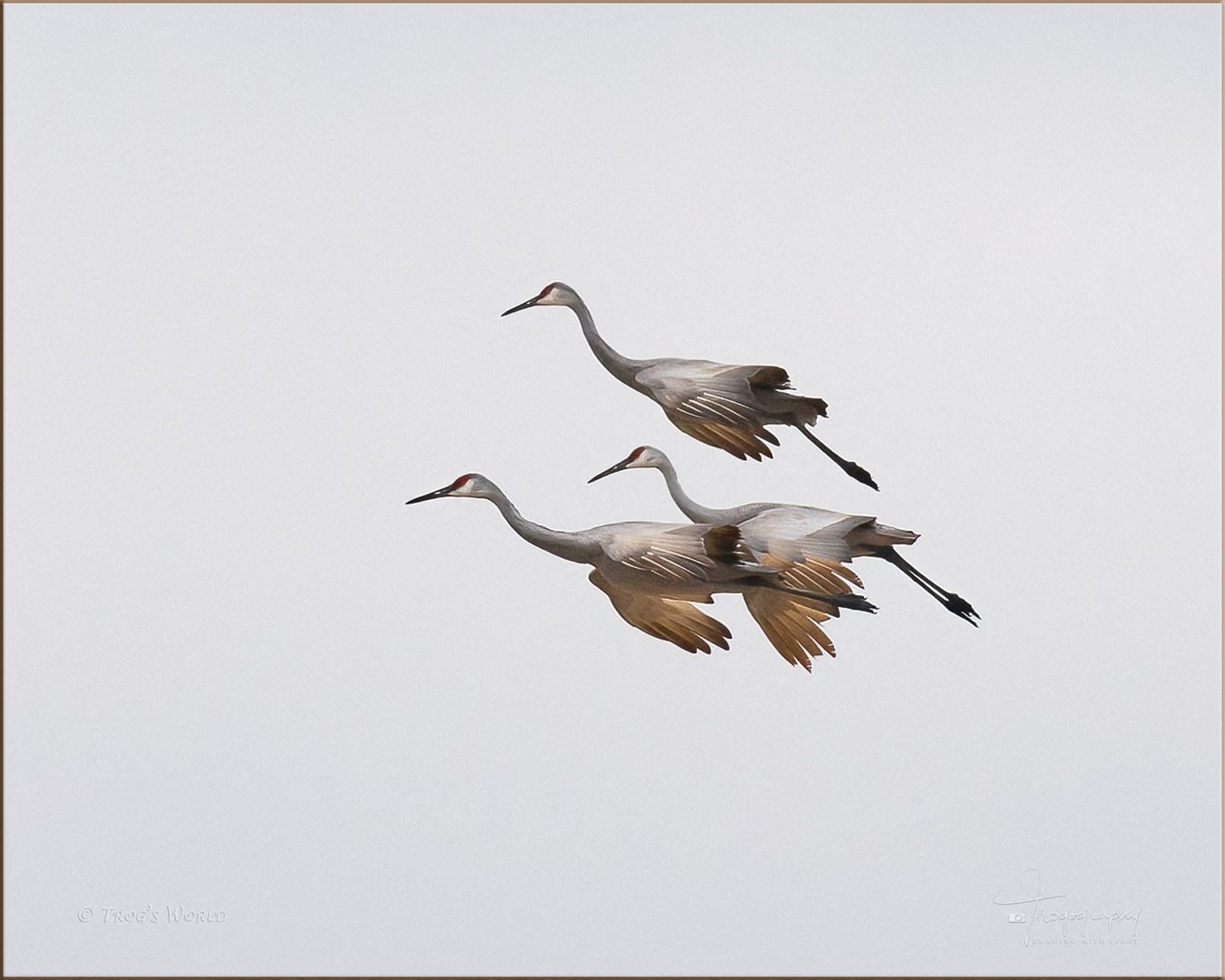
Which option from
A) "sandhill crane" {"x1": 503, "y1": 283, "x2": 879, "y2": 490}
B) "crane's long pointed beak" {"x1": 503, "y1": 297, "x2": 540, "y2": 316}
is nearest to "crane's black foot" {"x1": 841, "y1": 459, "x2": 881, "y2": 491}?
"sandhill crane" {"x1": 503, "y1": 283, "x2": 879, "y2": 490}

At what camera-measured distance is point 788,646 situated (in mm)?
3248

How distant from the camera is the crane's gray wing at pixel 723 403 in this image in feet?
10.4

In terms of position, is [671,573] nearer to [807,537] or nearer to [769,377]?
[807,537]

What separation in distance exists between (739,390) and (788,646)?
0.51m

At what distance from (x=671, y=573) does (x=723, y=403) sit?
0.37 m

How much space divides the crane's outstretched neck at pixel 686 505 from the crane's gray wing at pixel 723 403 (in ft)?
0.32

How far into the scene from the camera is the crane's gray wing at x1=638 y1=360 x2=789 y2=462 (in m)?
3.16

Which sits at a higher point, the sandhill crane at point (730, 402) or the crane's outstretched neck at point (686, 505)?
the sandhill crane at point (730, 402)

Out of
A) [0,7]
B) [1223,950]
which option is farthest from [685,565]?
[0,7]

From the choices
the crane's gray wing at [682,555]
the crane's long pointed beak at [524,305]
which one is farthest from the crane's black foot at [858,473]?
the crane's long pointed beak at [524,305]

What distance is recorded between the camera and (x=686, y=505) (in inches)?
128

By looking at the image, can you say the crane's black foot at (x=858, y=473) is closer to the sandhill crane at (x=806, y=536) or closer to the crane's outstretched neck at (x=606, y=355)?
the sandhill crane at (x=806, y=536)

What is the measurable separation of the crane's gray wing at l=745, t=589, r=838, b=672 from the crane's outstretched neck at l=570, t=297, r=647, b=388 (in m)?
0.49

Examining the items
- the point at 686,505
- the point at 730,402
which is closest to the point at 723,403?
the point at 730,402
